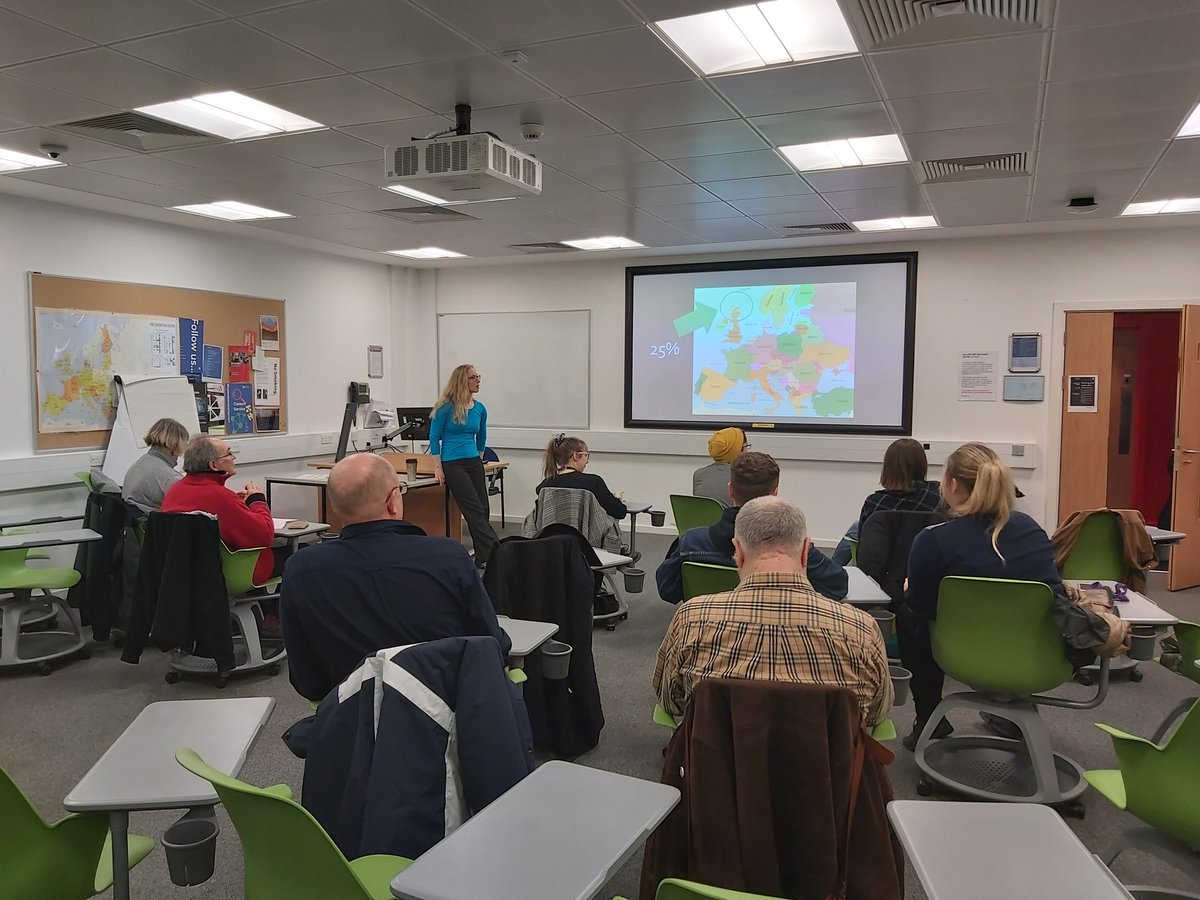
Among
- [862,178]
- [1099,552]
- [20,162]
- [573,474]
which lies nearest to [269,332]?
[20,162]

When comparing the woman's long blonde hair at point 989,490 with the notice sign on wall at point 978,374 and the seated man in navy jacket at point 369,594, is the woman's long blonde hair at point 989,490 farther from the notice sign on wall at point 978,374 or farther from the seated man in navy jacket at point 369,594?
the notice sign on wall at point 978,374

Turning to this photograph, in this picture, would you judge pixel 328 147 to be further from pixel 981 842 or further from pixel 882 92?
pixel 981 842

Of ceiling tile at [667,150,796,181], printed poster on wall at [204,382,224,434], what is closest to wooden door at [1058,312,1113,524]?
ceiling tile at [667,150,796,181]

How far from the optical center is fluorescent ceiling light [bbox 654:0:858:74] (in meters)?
2.67

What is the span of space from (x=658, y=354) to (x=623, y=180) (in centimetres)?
318

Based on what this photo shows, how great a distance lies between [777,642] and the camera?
178cm

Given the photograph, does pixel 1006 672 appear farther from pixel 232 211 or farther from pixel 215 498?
pixel 232 211

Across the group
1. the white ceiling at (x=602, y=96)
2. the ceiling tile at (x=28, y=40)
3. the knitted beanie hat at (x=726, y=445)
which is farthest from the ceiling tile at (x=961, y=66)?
the ceiling tile at (x=28, y=40)

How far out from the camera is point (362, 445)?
23.1 ft

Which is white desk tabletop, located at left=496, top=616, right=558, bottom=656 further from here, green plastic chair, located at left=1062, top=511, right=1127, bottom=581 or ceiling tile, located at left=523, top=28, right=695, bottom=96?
green plastic chair, located at left=1062, top=511, right=1127, bottom=581

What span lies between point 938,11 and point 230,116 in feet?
9.64

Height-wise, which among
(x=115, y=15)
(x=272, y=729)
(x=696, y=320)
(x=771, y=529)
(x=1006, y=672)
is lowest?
(x=272, y=729)

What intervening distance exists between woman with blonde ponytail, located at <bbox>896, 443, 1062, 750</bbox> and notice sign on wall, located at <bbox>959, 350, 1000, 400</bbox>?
4.21 m

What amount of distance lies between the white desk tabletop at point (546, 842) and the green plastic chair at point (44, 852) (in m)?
0.79
